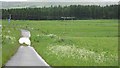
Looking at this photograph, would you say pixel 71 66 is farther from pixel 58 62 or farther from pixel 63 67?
pixel 58 62

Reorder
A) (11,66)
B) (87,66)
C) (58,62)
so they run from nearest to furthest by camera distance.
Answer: (11,66) < (87,66) < (58,62)

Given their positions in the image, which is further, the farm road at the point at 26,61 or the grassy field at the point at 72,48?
the grassy field at the point at 72,48

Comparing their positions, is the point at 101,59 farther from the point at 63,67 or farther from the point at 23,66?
the point at 23,66

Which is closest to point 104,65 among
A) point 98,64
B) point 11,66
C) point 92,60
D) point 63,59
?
point 98,64

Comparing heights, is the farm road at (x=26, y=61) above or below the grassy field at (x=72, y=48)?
above

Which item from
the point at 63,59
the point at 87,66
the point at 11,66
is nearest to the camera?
the point at 11,66

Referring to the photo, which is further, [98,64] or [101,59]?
[101,59]

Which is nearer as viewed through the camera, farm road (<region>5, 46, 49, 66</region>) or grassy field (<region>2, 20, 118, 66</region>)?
farm road (<region>5, 46, 49, 66</region>)

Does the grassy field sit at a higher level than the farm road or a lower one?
lower

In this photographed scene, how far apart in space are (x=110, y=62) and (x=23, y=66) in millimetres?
6512

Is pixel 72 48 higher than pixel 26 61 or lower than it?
lower

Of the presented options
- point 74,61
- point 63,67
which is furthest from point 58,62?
point 63,67

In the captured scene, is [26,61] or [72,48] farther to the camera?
[72,48]

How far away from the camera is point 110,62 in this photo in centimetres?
2564
